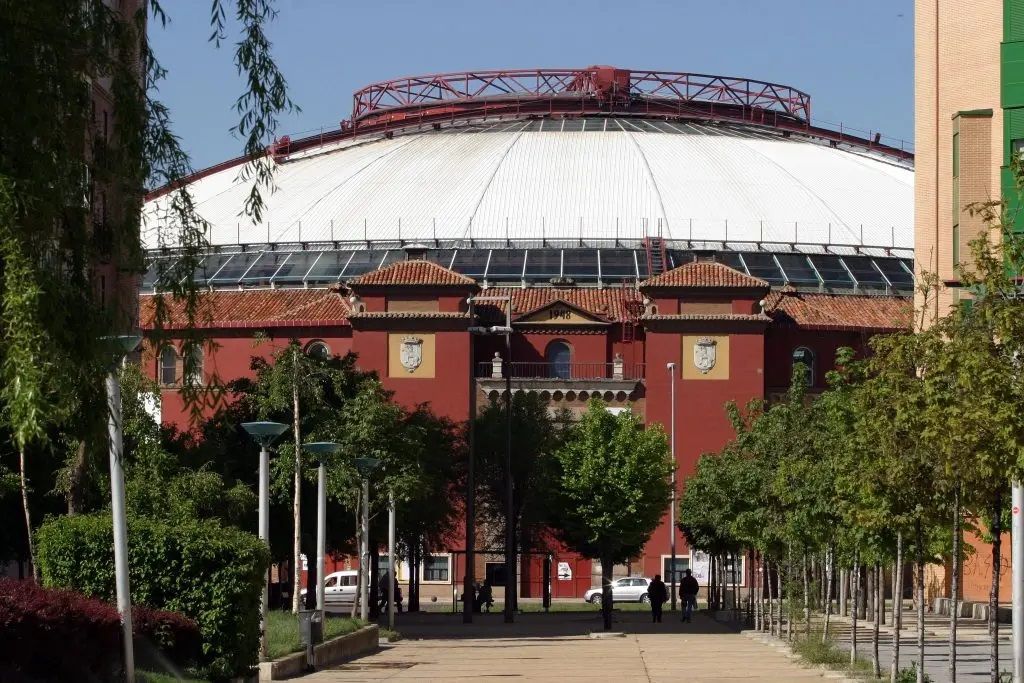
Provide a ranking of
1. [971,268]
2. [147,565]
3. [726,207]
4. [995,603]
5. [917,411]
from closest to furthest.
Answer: [995,603] → [917,411] → [147,565] → [971,268] → [726,207]

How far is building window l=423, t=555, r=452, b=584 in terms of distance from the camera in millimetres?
84619

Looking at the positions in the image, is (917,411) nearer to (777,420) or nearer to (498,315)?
(777,420)

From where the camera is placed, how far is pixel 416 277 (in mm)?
84938

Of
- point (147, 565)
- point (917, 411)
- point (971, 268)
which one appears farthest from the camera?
point (971, 268)

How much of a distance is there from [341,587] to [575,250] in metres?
22.1

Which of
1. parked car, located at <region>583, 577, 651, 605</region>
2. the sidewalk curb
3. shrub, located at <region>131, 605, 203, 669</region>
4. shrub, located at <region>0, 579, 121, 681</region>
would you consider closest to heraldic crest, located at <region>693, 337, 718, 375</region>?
parked car, located at <region>583, 577, 651, 605</region>

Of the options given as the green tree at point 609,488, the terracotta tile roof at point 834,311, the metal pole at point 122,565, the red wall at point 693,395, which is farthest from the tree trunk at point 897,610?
the terracotta tile roof at point 834,311

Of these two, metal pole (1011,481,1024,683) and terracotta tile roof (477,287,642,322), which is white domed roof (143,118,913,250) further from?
metal pole (1011,481,1024,683)

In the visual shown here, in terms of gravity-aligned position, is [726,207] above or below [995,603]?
above

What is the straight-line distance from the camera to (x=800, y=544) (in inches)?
1657

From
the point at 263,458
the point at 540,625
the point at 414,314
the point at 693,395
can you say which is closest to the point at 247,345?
the point at 414,314

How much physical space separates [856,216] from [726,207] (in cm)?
745

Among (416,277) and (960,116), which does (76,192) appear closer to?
(960,116)

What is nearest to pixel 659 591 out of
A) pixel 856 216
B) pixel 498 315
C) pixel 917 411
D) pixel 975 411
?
pixel 498 315
